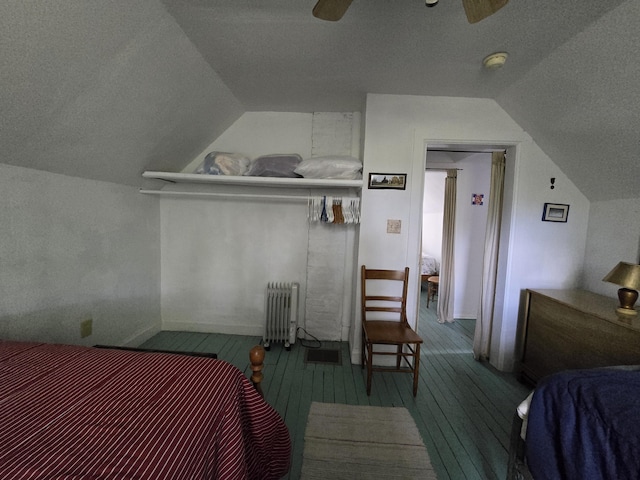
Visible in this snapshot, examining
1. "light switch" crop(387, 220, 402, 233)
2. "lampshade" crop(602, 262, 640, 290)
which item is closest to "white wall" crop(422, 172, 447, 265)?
"light switch" crop(387, 220, 402, 233)

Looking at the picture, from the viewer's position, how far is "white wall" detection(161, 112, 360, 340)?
2.89 metres

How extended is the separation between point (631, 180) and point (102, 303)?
4.35 metres

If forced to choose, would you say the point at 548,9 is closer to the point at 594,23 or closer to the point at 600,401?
the point at 594,23

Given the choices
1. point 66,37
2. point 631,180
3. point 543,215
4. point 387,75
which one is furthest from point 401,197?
point 66,37

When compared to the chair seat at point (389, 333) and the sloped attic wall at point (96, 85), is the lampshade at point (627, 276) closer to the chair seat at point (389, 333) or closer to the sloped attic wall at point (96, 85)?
the chair seat at point (389, 333)

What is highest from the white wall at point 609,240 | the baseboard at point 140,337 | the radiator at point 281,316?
the white wall at point 609,240

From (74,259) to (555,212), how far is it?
4092 mm

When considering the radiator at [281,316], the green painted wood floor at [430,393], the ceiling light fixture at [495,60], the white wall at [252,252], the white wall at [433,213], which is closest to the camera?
the green painted wood floor at [430,393]

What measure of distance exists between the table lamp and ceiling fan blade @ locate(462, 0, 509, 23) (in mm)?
1836

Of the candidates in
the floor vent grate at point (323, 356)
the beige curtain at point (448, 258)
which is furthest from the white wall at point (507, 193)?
the beige curtain at point (448, 258)

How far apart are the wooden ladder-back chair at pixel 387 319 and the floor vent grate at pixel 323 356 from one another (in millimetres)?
289

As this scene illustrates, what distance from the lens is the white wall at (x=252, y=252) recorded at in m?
2.89

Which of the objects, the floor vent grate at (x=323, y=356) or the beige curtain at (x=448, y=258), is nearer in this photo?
the floor vent grate at (x=323, y=356)

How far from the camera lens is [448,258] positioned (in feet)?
12.5
